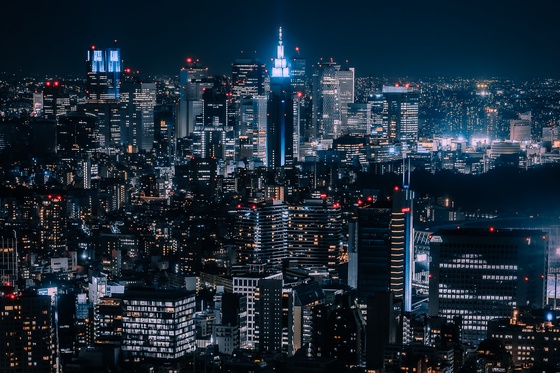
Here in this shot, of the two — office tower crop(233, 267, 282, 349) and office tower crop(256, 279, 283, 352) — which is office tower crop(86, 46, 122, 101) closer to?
office tower crop(233, 267, 282, 349)

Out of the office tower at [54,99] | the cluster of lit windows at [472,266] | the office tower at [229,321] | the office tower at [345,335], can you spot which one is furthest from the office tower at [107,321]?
the office tower at [54,99]

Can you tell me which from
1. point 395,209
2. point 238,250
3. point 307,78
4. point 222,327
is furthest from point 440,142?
point 222,327

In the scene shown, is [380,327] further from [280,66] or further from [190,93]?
[190,93]

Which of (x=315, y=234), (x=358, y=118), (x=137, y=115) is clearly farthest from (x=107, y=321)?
(x=358, y=118)

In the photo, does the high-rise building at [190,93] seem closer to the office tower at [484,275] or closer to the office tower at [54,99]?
the office tower at [54,99]

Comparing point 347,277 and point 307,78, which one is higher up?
point 307,78

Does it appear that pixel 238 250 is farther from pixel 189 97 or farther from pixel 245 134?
pixel 189 97
